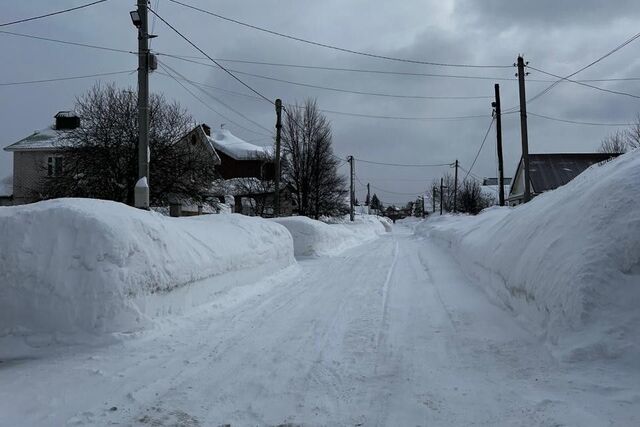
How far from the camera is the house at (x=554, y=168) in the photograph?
45781mm

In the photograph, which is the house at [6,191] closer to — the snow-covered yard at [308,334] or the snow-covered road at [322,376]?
the snow-covered yard at [308,334]

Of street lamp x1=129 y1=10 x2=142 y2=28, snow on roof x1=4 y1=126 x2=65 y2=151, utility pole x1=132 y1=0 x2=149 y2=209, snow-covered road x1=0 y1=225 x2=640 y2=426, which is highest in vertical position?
snow on roof x1=4 y1=126 x2=65 y2=151

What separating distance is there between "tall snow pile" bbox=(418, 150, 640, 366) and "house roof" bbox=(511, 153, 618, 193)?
133ft

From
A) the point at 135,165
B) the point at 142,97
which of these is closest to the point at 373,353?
the point at 142,97

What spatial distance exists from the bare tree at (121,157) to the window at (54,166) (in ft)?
2.74

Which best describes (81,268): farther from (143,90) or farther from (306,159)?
(306,159)

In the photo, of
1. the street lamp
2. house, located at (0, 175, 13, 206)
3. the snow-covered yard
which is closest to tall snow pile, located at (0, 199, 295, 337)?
the snow-covered yard

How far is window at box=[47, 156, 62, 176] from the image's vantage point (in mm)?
29330

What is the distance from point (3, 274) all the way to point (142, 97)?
6644 mm

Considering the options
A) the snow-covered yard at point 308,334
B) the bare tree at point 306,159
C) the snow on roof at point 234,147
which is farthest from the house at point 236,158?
the snow-covered yard at point 308,334

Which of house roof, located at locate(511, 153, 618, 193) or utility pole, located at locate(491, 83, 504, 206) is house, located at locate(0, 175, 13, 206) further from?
house roof, located at locate(511, 153, 618, 193)

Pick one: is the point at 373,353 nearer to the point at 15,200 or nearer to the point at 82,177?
the point at 82,177

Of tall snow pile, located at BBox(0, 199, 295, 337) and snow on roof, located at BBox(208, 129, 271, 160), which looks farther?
snow on roof, located at BBox(208, 129, 271, 160)

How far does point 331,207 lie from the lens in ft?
136
